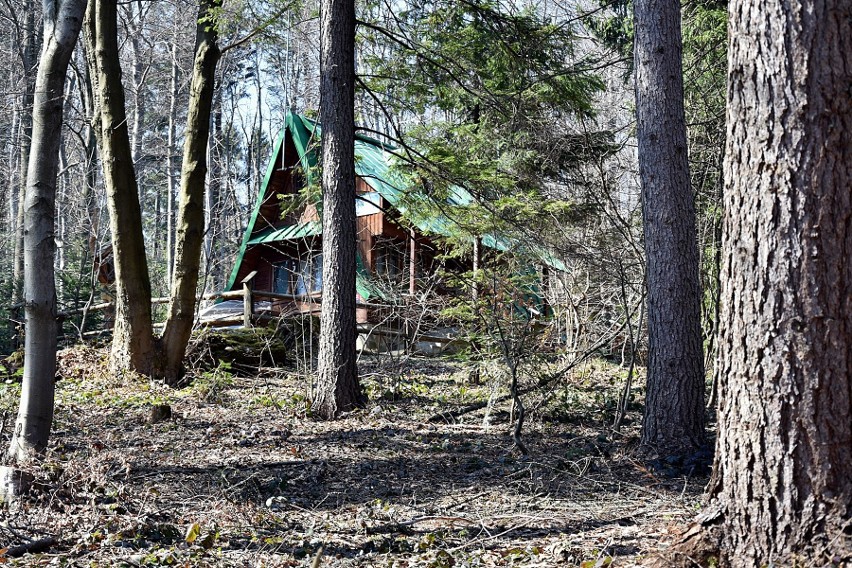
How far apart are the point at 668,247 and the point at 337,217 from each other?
4.15 m

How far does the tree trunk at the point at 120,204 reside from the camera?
444 inches

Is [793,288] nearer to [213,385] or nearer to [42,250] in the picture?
[42,250]

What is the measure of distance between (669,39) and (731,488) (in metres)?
4.58

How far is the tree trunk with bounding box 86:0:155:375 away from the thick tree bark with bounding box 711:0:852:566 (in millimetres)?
10197

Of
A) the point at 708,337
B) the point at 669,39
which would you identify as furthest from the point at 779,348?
the point at 708,337

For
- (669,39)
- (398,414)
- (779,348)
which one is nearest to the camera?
(779,348)

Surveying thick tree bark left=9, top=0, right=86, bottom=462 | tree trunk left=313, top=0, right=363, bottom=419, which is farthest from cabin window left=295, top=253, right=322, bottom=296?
thick tree bark left=9, top=0, right=86, bottom=462

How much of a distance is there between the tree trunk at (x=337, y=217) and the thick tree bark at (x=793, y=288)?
241 inches

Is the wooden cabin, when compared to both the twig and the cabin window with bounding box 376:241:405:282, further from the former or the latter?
the twig

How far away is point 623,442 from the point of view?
23.8 feet

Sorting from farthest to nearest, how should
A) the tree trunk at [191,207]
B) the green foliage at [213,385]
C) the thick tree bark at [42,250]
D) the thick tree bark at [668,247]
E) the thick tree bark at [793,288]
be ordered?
the tree trunk at [191,207] < the green foliage at [213,385] < the thick tree bark at [668,247] < the thick tree bark at [42,250] < the thick tree bark at [793,288]

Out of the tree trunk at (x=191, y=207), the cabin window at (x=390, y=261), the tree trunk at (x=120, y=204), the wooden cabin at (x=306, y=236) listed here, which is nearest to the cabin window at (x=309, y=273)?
the cabin window at (x=390, y=261)

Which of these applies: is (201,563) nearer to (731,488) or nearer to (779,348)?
(731,488)

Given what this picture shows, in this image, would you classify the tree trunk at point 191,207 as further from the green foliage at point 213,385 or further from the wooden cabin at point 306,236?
the wooden cabin at point 306,236
